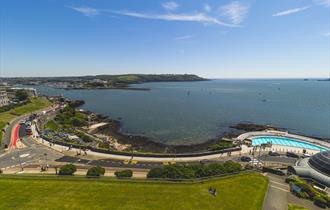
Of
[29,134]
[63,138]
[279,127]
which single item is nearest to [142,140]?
[63,138]

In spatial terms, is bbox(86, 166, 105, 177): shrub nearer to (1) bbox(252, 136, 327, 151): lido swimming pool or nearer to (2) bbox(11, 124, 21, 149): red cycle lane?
(2) bbox(11, 124, 21, 149): red cycle lane

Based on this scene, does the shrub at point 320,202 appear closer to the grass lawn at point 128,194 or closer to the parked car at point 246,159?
the grass lawn at point 128,194

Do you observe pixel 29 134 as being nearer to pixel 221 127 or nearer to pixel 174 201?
pixel 174 201

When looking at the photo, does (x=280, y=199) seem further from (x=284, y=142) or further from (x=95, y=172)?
(x=284, y=142)

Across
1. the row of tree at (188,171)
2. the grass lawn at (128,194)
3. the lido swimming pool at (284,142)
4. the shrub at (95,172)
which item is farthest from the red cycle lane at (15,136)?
the lido swimming pool at (284,142)

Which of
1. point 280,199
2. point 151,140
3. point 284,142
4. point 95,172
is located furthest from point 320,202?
point 151,140

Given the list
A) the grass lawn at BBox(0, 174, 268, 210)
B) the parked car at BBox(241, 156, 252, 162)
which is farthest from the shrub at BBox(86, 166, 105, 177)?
the parked car at BBox(241, 156, 252, 162)
